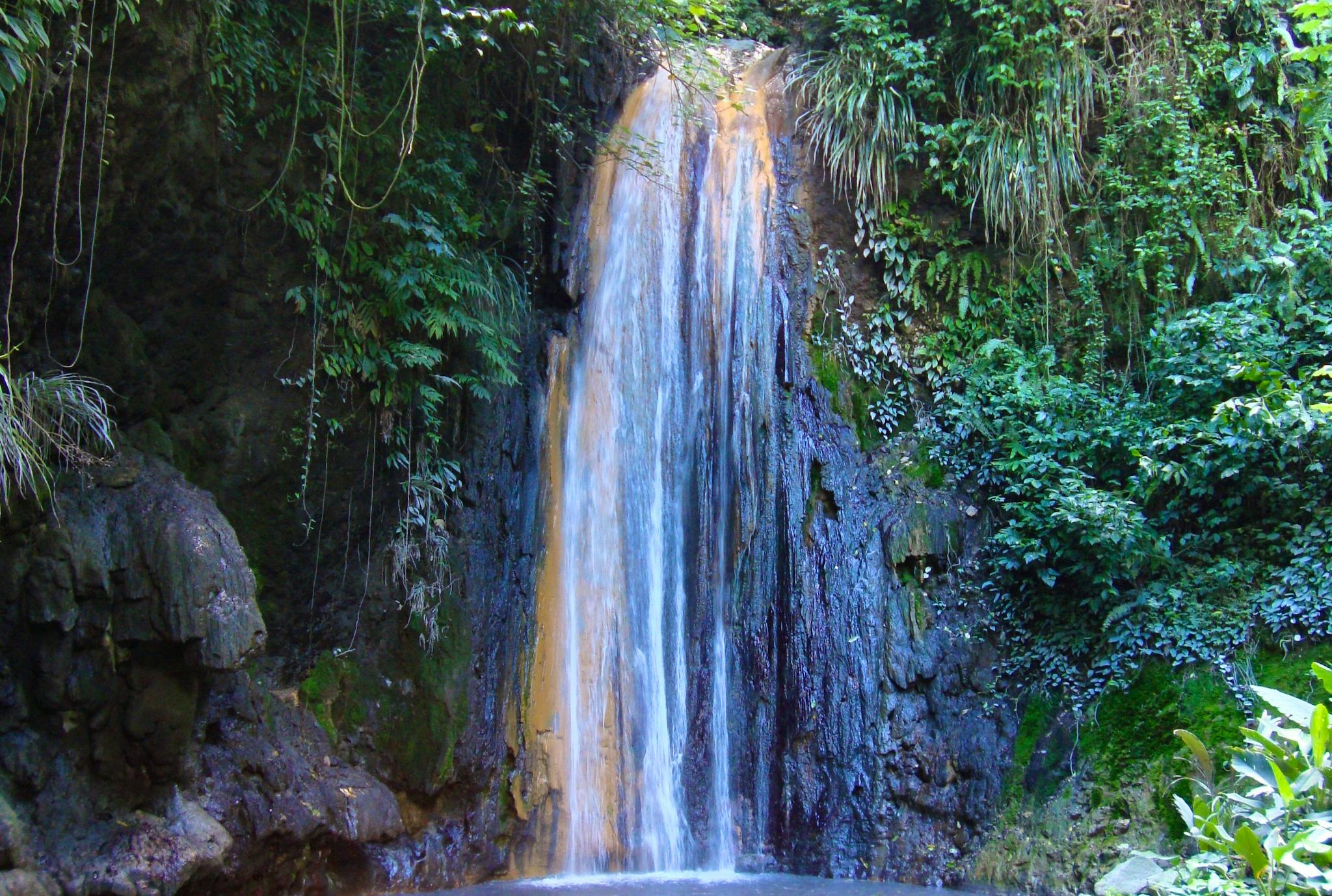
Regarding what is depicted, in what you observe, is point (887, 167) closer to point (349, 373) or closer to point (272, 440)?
point (349, 373)

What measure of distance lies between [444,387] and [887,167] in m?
4.50

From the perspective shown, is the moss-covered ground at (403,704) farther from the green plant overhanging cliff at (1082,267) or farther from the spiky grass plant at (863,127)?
the spiky grass plant at (863,127)

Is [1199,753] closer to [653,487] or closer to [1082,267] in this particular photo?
[653,487]

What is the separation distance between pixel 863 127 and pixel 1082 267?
231 cm

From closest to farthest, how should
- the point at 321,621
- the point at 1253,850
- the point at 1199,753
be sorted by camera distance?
the point at 1253,850
the point at 1199,753
the point at 321,621

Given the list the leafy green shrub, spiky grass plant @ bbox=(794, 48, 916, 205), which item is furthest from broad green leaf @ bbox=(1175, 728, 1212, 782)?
spiky grass plant @ bbox=(794, 48, 916, 205)

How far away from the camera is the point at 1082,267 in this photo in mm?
8703

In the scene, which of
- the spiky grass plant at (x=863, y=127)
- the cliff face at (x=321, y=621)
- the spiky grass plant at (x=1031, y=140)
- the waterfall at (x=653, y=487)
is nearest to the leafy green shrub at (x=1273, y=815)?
the cliff face at (x=321, y=621)

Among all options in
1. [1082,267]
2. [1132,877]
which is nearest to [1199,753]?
[1132,877]

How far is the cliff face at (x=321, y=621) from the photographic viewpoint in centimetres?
498

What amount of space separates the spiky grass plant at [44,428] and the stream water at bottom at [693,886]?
3462 mm

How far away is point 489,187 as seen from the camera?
26.1 ft

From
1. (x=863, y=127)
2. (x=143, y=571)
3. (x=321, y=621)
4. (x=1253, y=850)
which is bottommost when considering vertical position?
(x=1253, y=850)

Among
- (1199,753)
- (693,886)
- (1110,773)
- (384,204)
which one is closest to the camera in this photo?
(1199,753)
